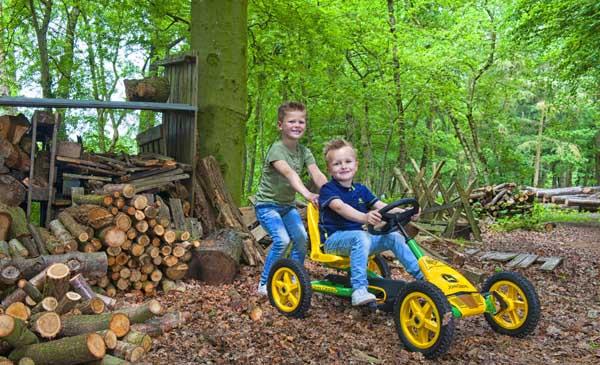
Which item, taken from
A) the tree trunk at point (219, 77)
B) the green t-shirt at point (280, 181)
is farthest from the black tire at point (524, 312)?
the tree trunk at point (219, 77)

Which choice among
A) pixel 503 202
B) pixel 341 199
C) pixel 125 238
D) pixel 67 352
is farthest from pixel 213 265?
pixel 503 202

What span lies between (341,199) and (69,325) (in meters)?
2.36

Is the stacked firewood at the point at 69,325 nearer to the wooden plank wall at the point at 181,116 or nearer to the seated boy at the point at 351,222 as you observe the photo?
the seated boy at the point at 351,222

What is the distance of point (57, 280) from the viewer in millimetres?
4246

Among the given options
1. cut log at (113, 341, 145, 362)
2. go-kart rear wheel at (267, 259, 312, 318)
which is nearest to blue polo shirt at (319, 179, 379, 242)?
go-kart rear wheel at (267, 259, 312, 318)

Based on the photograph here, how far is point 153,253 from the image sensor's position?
577cm

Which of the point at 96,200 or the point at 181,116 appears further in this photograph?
the point at 181,116

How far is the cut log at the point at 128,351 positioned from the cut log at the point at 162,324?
1.49 feet

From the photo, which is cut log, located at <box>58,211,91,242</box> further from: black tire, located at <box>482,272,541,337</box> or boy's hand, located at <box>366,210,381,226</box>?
black tire, located at <box>482,272,541,337</box>

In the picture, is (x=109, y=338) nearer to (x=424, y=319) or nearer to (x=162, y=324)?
(x=162, y=324)

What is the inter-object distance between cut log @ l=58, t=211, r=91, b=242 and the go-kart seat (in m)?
2.28

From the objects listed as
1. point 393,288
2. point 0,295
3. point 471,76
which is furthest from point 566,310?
point 471,76

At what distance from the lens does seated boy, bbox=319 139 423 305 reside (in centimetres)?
450

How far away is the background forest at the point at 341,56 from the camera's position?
456 inches
